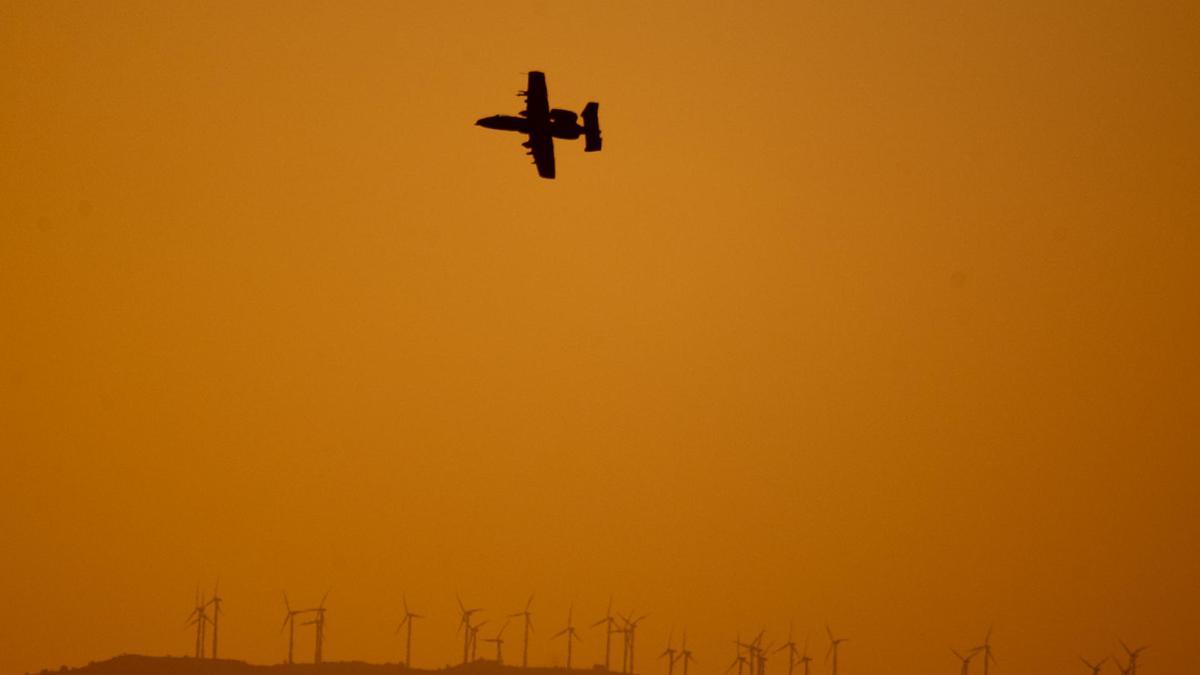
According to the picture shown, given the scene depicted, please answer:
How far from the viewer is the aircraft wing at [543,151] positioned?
121562mm

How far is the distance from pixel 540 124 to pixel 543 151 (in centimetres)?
153

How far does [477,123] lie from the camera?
123125mm

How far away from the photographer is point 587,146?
125 metres

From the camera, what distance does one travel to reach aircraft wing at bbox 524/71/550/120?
120m

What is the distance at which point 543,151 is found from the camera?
400ft

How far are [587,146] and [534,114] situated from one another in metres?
4.97

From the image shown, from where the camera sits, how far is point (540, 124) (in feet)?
398

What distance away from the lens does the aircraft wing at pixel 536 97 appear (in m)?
120

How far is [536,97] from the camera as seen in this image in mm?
120500

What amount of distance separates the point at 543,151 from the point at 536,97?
122 inches

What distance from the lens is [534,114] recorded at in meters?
121

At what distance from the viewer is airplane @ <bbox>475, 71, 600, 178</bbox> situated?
120500 mm

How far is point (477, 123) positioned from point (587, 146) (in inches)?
246

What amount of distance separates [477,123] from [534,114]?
3879 mm
